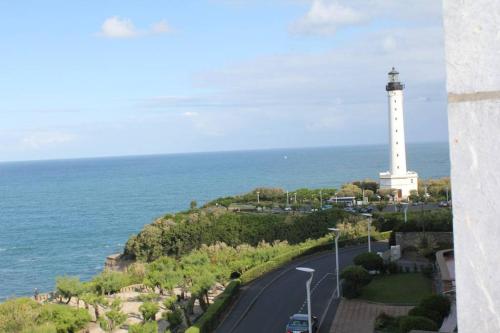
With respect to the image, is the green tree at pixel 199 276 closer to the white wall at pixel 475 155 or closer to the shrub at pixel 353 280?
the shrub at pixel 353 280

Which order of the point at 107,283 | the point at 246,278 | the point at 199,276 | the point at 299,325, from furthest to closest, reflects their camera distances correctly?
1. the point at 107,283
2. the point at 246,278
3. the point at 199,276
4. the point at 299,325

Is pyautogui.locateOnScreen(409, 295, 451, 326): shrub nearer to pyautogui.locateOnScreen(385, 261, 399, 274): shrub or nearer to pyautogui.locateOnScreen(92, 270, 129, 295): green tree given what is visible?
pyautogui.locateOnScreen(385, 261, 399, 274): shrub

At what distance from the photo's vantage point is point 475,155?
150 centimetres

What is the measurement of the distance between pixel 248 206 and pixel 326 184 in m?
63.6

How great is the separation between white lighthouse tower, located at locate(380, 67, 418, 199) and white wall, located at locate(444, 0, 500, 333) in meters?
60.1

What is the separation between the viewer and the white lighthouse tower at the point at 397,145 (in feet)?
198

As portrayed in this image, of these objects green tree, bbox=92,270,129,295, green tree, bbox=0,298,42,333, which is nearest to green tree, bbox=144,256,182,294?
green tree, bbox=92,270,129,295

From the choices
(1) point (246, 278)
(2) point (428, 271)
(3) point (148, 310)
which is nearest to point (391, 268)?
(2) point (428, 271)

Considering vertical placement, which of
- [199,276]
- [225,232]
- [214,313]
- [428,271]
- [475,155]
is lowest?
[225,232]

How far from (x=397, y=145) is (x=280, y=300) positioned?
135ft

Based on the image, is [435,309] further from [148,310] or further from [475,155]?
[475,155]

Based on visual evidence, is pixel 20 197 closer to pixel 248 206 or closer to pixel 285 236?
pixel 248 206

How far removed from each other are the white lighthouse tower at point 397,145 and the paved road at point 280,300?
31956mm

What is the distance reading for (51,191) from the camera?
138 meters
